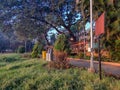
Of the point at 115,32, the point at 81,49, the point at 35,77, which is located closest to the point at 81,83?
the point at 35,77

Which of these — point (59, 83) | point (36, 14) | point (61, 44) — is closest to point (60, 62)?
point (59, 83)

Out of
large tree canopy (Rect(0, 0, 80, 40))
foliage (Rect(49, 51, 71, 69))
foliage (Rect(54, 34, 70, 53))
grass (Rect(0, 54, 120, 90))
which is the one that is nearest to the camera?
grass (Rect(0, 54, 120, 90))

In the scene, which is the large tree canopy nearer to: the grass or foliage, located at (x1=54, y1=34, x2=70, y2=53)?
foliage, located at (x1=54, y1=34, x2=70, y2=53)

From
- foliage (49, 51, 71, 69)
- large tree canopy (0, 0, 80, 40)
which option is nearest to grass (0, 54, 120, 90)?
foliage (49, 51, 71, 69)

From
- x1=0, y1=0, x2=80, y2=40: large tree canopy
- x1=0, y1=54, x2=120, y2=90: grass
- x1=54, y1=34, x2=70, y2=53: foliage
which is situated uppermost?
x1=0, y1=0, x2=80, y2=40: large tree canopy

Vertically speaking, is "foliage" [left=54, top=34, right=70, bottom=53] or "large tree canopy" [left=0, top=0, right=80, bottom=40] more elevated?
"large tree canopy" [left=0, top=0, right=80, bottom=40]

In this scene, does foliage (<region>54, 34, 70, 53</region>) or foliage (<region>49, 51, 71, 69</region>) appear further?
foliage (<region>54, 34, 70, 53</region>)

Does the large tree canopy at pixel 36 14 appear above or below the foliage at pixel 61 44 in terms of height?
above

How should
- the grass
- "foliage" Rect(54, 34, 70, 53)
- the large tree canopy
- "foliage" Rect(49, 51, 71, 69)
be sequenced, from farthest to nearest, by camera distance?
the large tree canopy
"foliage" Rect(54, 34, 70, 53)
"foliage" Rect(49, 51, 71, 69)
the grass

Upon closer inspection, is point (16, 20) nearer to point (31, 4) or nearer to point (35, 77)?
point (31, 4)

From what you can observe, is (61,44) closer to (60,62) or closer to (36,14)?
(60,62)

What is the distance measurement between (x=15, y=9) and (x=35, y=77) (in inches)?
910

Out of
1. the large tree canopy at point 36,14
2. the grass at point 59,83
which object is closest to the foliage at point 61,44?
the large tree canopy at point 36,14

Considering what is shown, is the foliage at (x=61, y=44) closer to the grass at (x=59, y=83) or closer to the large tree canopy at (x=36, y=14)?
the large tree canopy at (x=36, y=14)
